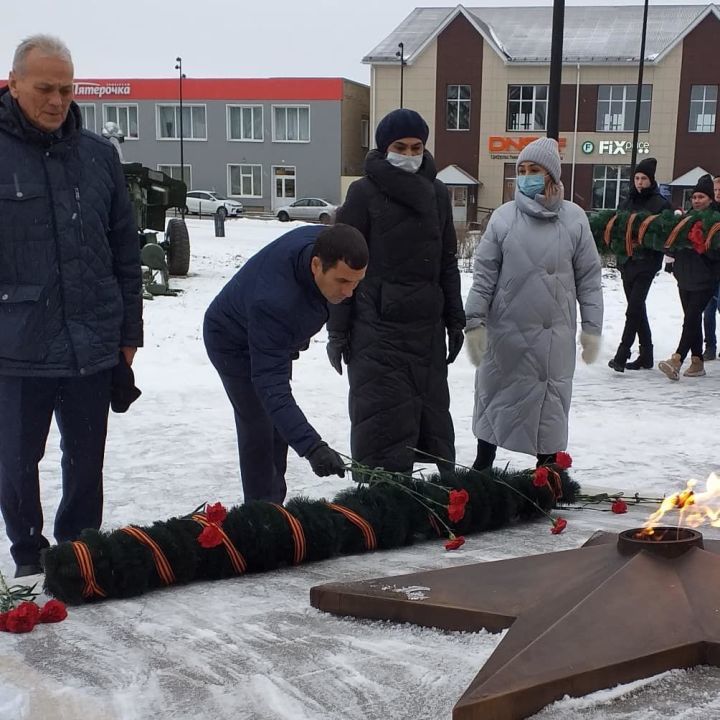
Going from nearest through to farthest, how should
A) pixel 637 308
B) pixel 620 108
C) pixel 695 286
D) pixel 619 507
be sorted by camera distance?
pixel 619 507, pixel 695 286, pixel 637 308, pixel 620 108

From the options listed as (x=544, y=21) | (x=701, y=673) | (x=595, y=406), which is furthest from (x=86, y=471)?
(x=544, y=21)

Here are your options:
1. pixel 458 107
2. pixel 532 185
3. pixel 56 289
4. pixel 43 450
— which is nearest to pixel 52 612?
pixel 43 450

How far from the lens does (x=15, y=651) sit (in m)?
2.06

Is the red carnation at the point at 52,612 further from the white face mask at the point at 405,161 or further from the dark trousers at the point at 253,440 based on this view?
the white face mask at the point at 405,161

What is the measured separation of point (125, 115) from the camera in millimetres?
43250

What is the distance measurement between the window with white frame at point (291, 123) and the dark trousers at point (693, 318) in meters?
35.7

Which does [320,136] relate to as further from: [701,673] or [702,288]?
[701,673]

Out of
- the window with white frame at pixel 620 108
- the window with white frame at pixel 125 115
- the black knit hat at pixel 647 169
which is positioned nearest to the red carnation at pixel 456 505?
the black knit hat at pixel 647 169

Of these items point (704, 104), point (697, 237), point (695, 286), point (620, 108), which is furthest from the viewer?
point (620, 108)

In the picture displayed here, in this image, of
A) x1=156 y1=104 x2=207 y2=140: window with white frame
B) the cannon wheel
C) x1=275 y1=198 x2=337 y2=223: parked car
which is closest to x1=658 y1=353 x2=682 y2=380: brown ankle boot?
the cannon wheel

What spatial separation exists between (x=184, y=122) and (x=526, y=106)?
16.7 metres

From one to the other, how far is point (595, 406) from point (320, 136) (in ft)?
119

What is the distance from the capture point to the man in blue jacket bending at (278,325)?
2.85m

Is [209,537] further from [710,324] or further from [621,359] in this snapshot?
[710,324]
